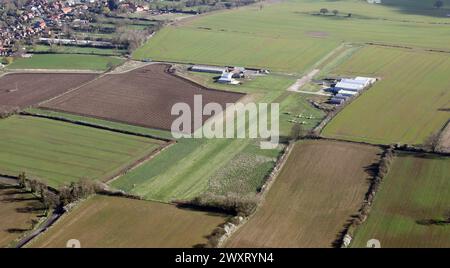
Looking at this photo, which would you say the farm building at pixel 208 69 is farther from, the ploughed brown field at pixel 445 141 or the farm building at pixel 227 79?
the ploughed brown field at pixel 445 141

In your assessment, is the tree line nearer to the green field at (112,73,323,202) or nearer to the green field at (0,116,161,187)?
the green field at (0,116,161,187)

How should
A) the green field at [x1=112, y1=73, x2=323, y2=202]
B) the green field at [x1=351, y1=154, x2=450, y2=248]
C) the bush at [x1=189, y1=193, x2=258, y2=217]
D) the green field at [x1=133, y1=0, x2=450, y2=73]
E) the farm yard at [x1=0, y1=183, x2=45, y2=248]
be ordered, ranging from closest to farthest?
the green field at [x1=351, y1=154, x2=450, y2=248], the farm yard at [x1=0, y1=183, x2=45, y2=248], the bush at [x1=189, y1=193, x2=258, y2=217], the green field at [x1=112, y1=73, x2=323, y2=202], the green field at [x1=133, y1=0, x2=450, y2=73]

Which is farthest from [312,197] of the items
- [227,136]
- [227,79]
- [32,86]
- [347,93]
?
[32,86]

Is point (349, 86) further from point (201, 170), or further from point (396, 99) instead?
point (201, 170)

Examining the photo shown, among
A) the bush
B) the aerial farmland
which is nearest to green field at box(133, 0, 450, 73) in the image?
the aerial farmland

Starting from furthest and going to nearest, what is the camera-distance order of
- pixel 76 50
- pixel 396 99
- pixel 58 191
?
pixel 76 50 < pixel 396 99 < pixel 58 191

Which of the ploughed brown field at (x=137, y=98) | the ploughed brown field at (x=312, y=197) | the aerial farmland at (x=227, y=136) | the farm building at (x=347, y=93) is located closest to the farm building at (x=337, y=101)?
the aerial farmland at (x=227, y=136)
